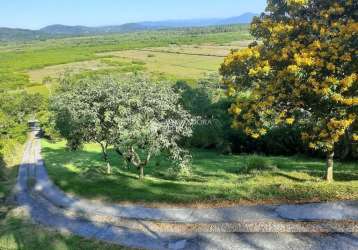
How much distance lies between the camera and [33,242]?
67.4 feet

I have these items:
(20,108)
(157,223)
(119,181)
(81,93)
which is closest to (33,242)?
(157,223)

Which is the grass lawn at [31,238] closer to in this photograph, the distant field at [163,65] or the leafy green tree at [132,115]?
the leafy green tree at [132,115]

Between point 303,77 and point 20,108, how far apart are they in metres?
97.5

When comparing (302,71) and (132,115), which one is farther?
(132,115)

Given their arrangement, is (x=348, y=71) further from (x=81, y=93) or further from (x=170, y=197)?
(x=81, y=93)

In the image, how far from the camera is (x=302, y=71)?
20.7 m

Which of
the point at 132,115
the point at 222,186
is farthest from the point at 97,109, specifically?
the point at 222,186

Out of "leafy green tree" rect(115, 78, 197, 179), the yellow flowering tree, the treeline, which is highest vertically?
the yellow flowering tree

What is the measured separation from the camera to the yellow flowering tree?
66.3ft

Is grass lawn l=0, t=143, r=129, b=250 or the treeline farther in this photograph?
the treeline

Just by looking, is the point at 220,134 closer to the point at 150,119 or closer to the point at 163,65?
the point at 150,119

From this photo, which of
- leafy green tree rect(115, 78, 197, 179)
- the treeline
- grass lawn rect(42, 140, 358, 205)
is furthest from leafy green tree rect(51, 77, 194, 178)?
the treeline

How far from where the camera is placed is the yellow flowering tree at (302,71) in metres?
20.2

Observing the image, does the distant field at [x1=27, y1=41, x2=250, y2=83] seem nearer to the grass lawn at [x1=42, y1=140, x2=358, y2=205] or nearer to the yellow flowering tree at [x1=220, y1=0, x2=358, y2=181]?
the grass lawn at [x1=42, y1=140, x2=358, y2=205]
